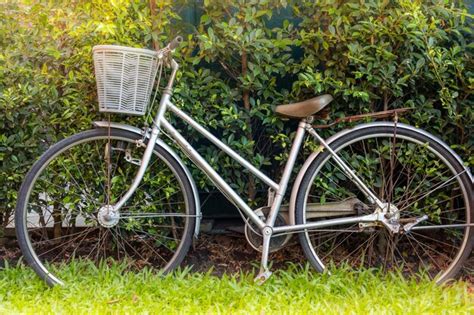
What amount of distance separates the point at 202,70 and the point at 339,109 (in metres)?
0.92

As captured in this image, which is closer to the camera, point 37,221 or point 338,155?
point 338,155

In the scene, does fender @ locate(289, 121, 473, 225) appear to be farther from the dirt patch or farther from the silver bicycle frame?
the dirt patch

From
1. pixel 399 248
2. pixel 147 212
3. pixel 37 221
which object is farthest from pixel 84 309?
pixel 399 248

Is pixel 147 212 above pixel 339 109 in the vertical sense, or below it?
below

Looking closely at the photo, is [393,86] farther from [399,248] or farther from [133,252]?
[133,252]

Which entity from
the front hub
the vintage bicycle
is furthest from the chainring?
the front hub

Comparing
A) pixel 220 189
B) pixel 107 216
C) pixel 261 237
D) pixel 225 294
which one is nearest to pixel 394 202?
pixel 261 237

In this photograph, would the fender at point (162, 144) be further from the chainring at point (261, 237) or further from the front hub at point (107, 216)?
the front hub at point (107, 216)

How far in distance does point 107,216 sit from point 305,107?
1305mm

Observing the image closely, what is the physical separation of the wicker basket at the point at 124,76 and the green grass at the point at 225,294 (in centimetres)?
101

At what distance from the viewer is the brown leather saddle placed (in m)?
3.02

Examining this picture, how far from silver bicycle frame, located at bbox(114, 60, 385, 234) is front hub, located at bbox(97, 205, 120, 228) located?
0.12ft

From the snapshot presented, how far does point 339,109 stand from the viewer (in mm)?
3371

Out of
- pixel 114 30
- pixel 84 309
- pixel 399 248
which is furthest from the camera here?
pixel 399 248
